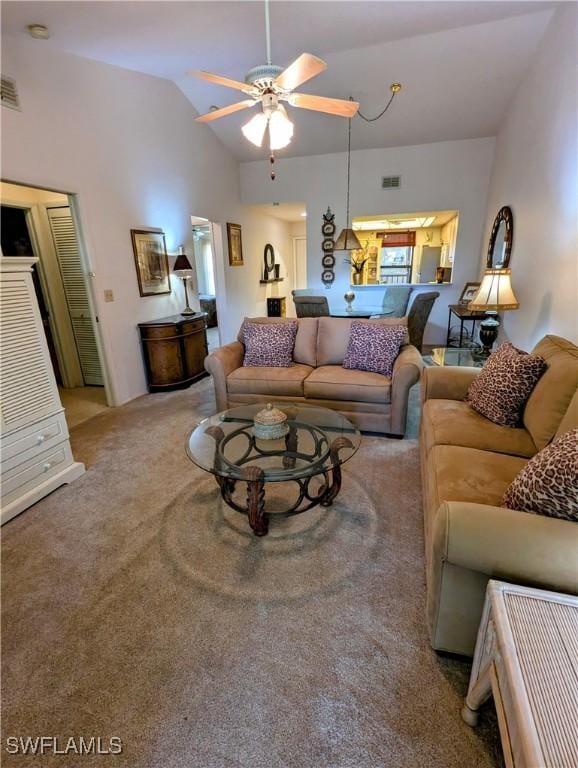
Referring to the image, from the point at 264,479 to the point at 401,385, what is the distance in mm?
1554

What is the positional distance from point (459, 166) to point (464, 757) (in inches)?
251

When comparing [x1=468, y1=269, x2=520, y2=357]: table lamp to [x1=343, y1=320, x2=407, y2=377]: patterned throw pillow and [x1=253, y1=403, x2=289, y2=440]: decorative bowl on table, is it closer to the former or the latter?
[x1=343, y1=320, x2=407, y2=377]: patterned throw pillow

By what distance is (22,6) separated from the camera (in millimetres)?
2443

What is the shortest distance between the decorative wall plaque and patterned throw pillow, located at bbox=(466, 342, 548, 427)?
451cm

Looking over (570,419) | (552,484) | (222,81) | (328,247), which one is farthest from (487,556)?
(328,247)

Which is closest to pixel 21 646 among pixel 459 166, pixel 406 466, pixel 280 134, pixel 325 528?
pixel 325 528

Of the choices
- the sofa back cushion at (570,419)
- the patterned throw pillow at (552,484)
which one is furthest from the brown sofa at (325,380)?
the patterned throw pillow at (552,484)

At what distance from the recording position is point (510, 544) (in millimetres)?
1069

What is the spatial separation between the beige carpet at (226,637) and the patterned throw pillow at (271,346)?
138 cm

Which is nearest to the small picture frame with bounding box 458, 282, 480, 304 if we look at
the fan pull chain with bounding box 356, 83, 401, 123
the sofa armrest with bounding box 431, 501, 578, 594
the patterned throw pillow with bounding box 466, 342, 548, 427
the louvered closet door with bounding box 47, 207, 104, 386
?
the fan pull chain with bounding box 356, 83, 401, 123

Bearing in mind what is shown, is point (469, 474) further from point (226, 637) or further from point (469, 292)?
point (469, 292)

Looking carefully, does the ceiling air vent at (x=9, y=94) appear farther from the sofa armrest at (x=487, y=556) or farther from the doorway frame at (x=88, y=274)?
the sofa armrest at (x=487, y=556)

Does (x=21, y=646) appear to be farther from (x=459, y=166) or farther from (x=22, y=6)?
(x=459, y=166)

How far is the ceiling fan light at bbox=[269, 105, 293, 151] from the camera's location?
234 cm
